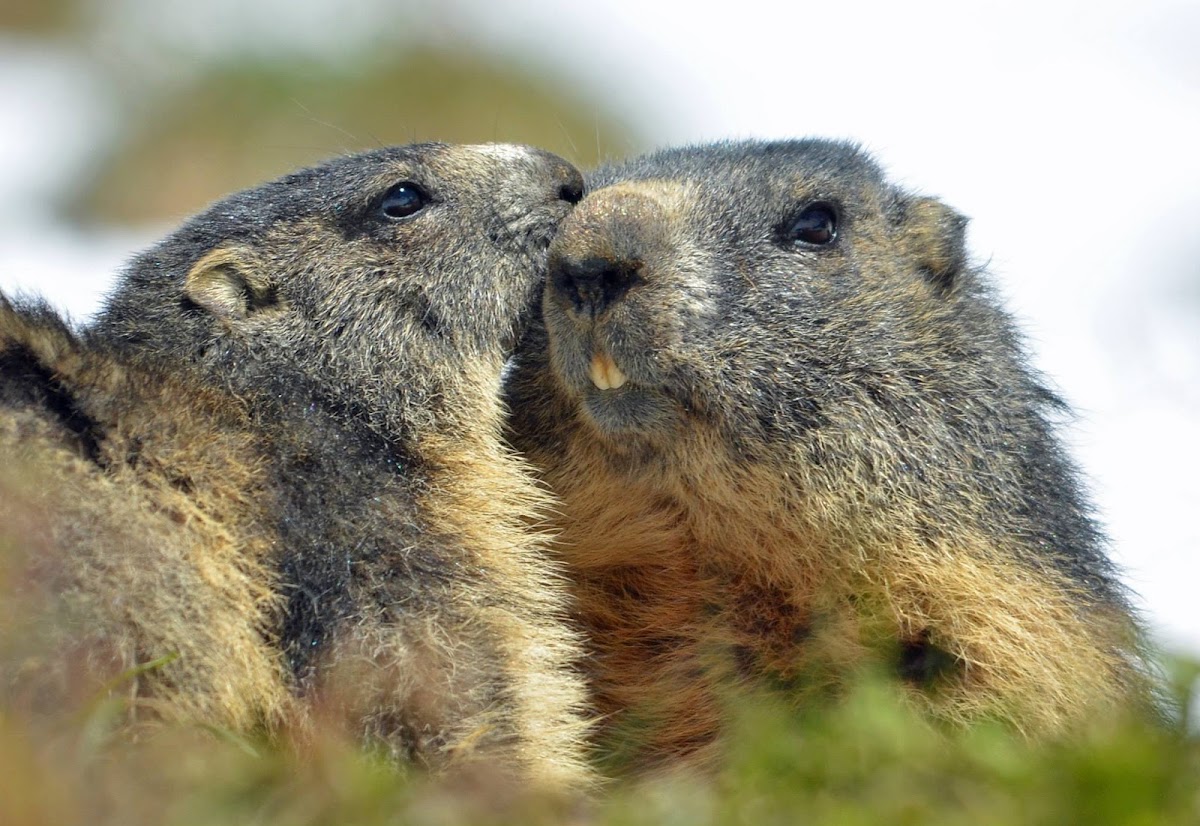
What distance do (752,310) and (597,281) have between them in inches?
28.4

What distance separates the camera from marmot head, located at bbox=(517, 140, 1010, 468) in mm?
6055

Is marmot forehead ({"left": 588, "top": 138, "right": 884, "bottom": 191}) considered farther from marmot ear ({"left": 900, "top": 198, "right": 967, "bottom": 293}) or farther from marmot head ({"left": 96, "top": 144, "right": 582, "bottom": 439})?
marmot head ({"left": 96, "top": 144, "right": 582, "bottom": 439})

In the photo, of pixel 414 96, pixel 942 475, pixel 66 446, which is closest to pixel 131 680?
pixel 66 446

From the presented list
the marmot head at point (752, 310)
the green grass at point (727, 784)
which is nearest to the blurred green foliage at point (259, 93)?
the marmot head at point (752, 310)

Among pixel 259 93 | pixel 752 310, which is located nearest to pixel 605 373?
pixel 752 310

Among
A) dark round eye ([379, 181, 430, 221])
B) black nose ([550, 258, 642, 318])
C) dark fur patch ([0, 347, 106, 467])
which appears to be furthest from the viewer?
dark round eye ([379, 181, 430, 221])

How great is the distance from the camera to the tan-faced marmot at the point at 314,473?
4977 millimetres

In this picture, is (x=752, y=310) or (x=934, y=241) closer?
(x=752, y=310)

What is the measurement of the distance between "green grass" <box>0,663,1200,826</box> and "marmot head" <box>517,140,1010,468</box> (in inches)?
70.8

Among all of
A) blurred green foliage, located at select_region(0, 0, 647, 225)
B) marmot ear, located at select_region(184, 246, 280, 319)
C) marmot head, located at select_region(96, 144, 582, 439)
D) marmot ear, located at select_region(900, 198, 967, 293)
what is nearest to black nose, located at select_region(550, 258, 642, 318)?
marmot head, located at select_region(96, 144, 582, 439)

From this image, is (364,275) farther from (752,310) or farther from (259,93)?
(259,93)

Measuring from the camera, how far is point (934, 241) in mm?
7125

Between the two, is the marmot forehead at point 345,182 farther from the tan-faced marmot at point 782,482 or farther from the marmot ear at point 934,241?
the marmot ear at point 934,241

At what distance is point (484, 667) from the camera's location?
18.2 feet
